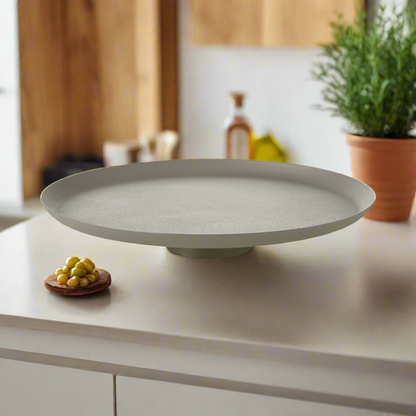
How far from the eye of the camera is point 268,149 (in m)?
1.94

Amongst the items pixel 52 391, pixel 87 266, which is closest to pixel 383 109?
pixel 87 266

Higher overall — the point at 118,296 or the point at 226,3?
the point at 226,3

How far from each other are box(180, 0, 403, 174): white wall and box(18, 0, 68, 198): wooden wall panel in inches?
16.5

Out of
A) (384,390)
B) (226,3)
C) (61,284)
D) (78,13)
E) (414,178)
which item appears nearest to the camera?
(384,390)

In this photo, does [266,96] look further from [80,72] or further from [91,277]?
[91,277]

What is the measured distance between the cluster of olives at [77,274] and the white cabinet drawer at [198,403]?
121 millimetres

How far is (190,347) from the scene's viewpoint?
2.00 feet

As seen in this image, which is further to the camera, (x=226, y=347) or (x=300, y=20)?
(x=300, y=20)

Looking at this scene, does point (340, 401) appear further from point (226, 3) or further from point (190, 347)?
point (226, 3)

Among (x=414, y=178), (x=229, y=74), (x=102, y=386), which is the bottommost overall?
(x=102, y=386)

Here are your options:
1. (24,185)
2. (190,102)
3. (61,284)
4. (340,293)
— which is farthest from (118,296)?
(190,102)

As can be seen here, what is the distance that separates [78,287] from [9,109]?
1332 millimetres

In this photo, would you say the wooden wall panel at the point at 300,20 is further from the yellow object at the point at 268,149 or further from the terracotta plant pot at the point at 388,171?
the terracotta plant pot at the point at 388,171

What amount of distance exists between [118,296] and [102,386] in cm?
10
